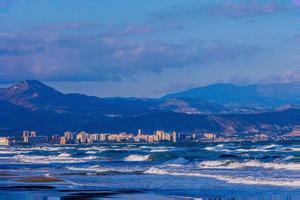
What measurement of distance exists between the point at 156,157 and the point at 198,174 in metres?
30.4

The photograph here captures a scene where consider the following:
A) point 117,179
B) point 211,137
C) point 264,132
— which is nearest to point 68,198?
point 117,179

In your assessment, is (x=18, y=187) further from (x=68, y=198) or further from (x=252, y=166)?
(x=252, y=166)

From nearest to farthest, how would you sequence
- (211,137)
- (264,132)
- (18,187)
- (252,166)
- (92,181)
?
A: (18,187) → (92,181) → (252,166) → (211,137) → (264,132)

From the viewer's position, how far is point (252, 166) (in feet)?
183

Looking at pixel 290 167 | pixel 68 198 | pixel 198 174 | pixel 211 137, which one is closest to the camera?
pixel 68 198

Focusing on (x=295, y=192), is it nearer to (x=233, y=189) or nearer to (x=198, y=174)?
(x=233, y=189)

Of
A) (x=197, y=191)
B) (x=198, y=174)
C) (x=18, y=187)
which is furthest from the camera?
(x=198, y=174)

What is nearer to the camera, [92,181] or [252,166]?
[92,181]

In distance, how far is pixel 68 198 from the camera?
31.1 metres

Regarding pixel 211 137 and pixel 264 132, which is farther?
pixel 264 132

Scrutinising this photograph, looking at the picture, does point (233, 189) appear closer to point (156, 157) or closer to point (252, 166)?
point (252, 166)

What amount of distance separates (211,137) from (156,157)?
4201 inches

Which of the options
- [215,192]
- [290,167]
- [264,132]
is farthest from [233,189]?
[264,132]

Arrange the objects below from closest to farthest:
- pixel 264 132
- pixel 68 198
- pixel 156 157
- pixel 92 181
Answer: pixel 68 198 → pixel 92 181 → pixel 156 157 → pixel 264 132
